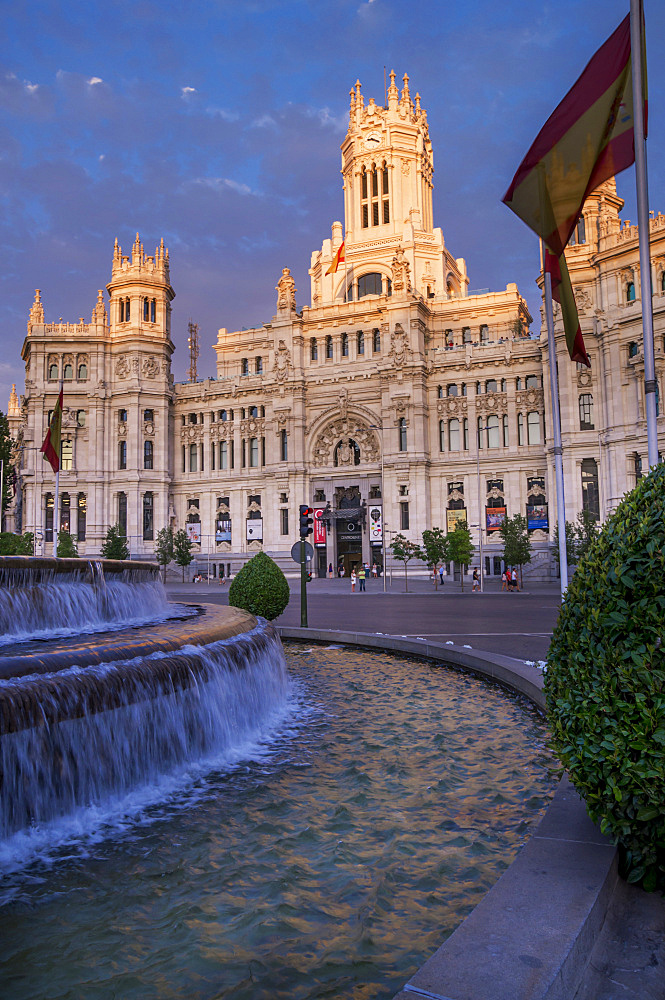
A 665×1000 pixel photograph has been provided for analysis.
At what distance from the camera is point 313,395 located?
211 ft

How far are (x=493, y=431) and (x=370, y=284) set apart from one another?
73.4 ft

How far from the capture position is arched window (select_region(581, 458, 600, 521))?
50.6 m

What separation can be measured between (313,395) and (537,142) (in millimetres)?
55422

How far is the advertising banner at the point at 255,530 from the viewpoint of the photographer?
210ft

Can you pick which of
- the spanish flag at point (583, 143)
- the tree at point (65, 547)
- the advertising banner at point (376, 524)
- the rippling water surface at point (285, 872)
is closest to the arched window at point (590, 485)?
the advertising banner at point (376, 524)

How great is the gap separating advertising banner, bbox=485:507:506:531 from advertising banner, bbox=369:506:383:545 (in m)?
A: 8.75

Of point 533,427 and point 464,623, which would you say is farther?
point 533,427

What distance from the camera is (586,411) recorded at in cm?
5191

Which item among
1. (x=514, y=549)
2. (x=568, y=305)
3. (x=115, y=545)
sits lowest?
(x=514, y=549)

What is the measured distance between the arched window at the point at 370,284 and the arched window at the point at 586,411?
26244 millimetres

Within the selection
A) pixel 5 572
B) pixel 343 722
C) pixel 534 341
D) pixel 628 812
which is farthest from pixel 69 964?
pixel 534 341

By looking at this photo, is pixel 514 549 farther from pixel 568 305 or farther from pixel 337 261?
pixel 337 261

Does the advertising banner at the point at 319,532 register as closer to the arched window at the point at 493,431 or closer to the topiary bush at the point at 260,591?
the arched window at the point at 493,431

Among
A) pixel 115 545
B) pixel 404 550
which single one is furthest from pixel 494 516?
pixel 115 545
